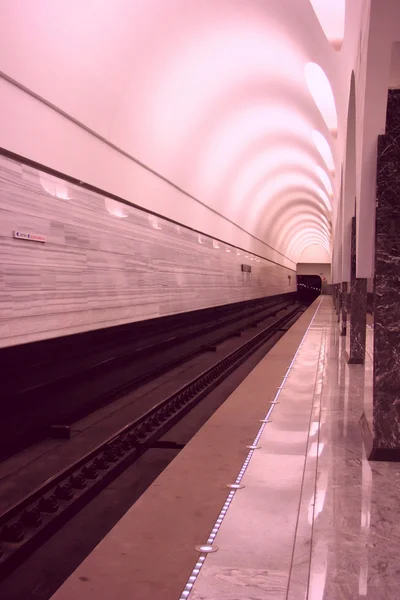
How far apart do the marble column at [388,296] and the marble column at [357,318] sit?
5350 millimetres

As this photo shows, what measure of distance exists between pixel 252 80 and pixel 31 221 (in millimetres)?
6268

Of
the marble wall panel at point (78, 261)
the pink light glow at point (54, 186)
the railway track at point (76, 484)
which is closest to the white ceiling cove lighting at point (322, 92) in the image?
the marble wall panel at point (78, 261)

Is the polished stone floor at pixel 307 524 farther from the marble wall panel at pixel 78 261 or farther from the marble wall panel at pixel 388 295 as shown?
the marble wall panel at pixel 78 261

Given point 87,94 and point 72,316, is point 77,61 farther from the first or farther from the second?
point 72,316

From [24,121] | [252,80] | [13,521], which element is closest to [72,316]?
[24,121]

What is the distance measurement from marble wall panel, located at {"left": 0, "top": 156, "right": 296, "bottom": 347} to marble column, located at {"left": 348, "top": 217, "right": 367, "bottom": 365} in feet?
11.5

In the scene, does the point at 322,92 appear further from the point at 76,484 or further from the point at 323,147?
the point at 76,484

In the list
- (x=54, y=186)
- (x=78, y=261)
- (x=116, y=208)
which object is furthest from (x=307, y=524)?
(x=116, y=208)

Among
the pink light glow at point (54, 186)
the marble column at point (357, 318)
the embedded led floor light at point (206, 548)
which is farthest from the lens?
the marble column at point (357, 318)

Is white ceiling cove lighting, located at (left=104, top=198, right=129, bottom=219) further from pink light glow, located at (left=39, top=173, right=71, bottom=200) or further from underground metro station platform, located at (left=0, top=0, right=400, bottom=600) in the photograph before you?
pink light glow, located at (left=39, top=173, right=71, bottom=200)

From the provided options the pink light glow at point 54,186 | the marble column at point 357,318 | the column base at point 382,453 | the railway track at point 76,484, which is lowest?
the railway track at point 76,484

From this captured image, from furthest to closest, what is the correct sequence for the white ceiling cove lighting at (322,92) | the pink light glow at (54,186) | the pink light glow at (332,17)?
the white ceiling cove lighting at (322,92)
the pink light glow at (332,17)
the pink light glow at (54,186)

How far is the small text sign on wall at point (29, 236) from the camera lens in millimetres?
6746

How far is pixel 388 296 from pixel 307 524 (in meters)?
1.84
